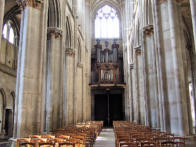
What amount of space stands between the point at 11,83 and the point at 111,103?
60.7 ft

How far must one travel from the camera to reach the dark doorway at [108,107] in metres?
35.8

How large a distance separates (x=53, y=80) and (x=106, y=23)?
85.7ft

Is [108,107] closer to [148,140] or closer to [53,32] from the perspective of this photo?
[53,32]

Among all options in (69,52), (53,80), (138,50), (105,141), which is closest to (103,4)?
(138,50)

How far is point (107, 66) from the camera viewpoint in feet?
110

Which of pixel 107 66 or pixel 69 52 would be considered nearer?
pixel 69 52

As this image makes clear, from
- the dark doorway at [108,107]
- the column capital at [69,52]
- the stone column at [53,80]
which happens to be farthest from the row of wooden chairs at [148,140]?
the dark doorway at [108,107]

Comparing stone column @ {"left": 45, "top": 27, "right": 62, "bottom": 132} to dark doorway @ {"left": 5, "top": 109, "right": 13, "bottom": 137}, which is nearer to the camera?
stone column @ {"left": 45, "top": 27, "right": 62, "bottom": 132}

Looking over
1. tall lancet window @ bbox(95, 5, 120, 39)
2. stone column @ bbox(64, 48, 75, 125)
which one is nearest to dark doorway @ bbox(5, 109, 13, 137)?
stone column @ bbox(64, 48, 75, 125)

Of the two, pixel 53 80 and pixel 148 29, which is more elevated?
pixel 148 29

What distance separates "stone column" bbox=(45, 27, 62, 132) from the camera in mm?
14859

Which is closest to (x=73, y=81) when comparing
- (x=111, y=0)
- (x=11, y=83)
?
(x=11, y=83)

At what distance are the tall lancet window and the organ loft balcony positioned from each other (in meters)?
2.09

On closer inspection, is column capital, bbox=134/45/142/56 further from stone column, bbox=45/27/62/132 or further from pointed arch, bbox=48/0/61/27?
pointed arch, bbox=48/0/61/27
